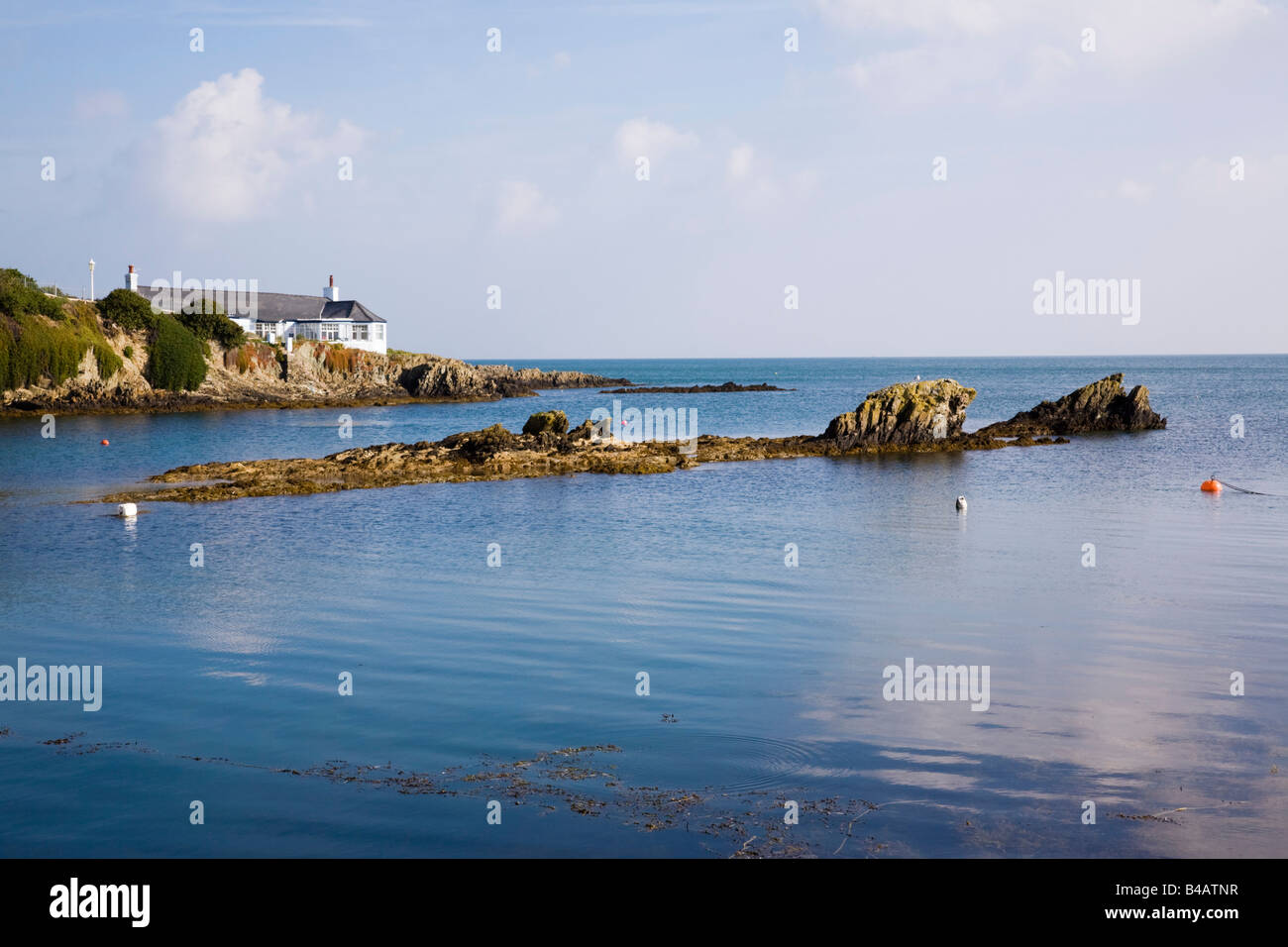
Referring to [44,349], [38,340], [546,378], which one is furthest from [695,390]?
[38,340]

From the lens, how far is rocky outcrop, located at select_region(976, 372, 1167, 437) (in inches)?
2504

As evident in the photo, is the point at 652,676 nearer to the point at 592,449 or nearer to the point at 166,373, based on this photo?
the point at 592,449

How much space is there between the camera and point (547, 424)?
4956cm

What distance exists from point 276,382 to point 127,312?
52.9 ft

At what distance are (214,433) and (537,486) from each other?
111ft

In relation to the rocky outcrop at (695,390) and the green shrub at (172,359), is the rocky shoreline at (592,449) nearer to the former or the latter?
the green shrub at (172,359)

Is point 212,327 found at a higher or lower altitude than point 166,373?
higher

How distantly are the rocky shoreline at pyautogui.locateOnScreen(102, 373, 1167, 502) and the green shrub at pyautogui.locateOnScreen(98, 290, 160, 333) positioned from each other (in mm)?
54860

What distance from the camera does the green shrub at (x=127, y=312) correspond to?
89.1m

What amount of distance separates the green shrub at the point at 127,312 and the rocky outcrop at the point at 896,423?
64033mm

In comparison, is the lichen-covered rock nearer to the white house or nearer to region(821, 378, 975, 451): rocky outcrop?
region(821, 378, 975, 451): rocky outcrop

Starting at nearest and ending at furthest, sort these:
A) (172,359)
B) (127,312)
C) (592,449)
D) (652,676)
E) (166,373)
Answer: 1. (652,676)
2. (592,449)
3. (127,312)
4. (166,373)
5. (172,359)
